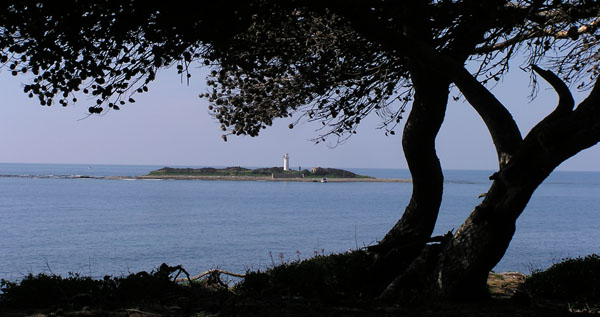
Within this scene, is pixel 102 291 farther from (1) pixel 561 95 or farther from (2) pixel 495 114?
(1) pixel 561 95

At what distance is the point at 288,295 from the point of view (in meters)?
8.97

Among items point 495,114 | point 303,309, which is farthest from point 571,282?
point 303,309

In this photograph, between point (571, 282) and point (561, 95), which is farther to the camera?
point (571, 282)

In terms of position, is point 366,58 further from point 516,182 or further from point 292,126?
point 516,182

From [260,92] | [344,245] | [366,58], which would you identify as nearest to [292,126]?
[260,92]

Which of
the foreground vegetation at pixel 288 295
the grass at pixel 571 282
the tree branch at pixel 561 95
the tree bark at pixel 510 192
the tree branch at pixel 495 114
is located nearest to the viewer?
the foreground vegetation at pixel 288 295

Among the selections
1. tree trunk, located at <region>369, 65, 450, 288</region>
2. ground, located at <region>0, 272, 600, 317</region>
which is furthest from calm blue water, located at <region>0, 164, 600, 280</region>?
ground, located at <region>0, 272, 600, 317</region>

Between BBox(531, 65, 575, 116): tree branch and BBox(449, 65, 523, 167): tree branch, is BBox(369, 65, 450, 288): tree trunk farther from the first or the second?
BBox(531, 65, 575, 116): tree branch

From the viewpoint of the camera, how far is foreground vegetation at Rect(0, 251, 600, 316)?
26.1 feet

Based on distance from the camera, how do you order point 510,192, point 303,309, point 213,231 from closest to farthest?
point 303,309
point 510,192
point 213,231

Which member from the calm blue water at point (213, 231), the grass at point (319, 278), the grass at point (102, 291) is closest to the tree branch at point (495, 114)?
the grass at point (319, 278)

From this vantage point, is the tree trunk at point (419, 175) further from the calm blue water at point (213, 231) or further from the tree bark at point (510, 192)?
the calm blue water at point (213, 231)

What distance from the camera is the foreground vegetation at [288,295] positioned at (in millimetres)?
7941

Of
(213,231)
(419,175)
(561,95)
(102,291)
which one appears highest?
(561,95)
